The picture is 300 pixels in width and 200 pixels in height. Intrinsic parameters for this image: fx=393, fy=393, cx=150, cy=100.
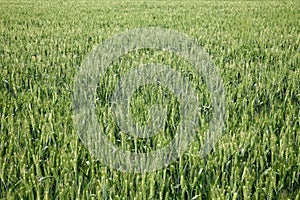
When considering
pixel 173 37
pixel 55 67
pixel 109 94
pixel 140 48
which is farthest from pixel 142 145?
pixel 173 37

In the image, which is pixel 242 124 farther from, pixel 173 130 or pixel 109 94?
pixel 109 94

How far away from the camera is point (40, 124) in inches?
86.4

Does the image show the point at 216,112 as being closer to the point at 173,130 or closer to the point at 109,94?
the point at 173,130

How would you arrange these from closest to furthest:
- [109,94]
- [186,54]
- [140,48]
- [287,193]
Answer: [287,193] < [109,94] < [186,54] < [140,48]

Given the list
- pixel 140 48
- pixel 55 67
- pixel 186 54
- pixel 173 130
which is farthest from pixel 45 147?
pixel 140 48

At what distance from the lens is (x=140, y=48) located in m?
4.43

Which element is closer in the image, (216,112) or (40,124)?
(40,124)

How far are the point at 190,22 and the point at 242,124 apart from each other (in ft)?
17.1

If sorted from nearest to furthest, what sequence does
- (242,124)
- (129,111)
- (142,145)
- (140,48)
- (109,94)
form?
(142,145)
(242,124)
(129,111)
(109,94)
(140,48)

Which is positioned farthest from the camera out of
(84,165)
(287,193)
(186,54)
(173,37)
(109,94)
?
(173,37)

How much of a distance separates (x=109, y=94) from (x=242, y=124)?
106cm

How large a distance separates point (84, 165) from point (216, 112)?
967mm

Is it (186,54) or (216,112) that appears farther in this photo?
(186,54)

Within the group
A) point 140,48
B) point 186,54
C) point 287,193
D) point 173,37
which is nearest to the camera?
point 287,193
